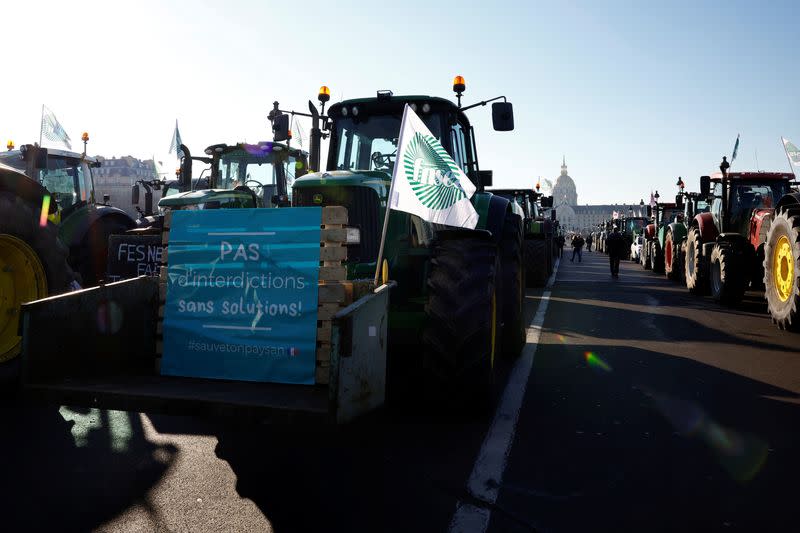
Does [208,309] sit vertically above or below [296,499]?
above

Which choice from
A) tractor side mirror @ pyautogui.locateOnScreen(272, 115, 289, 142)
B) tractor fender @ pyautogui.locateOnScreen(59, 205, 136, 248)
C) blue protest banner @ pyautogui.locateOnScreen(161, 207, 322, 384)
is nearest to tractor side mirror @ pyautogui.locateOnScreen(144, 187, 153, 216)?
tractor fender @ pyautogui.locateOnScreen(59, 205, 136, 248)

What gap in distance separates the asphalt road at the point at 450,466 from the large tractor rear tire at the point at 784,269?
403 cm

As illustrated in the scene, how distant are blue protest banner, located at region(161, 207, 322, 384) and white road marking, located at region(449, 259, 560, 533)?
118 centimetres

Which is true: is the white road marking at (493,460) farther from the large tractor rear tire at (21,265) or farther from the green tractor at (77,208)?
the green tractor at (77,208)

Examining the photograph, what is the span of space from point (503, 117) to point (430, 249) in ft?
7.51

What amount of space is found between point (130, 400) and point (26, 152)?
347 inches

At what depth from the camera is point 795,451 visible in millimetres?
4422

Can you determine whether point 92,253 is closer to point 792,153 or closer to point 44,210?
point 44,210

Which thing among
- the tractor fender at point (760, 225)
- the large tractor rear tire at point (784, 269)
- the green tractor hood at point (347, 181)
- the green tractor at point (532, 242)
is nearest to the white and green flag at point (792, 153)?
the green tractor at point (532, 242)

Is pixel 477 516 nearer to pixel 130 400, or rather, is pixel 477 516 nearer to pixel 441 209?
pixel 130 400

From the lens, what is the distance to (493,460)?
165 inches

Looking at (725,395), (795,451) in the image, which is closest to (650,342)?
(725,395)

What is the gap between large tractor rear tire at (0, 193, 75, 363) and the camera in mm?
5141

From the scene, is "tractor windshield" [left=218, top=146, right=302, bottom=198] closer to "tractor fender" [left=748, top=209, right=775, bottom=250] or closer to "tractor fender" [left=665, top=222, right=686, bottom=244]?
"tractor fender" [left=748, top=209, right=775, bottom=250]
